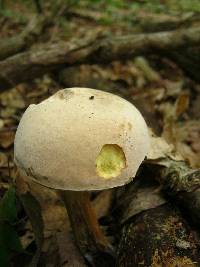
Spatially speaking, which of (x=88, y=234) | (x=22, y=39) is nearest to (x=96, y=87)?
(x=22, y=39)

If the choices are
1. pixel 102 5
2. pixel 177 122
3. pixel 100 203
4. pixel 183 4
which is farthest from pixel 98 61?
pixel 102 5

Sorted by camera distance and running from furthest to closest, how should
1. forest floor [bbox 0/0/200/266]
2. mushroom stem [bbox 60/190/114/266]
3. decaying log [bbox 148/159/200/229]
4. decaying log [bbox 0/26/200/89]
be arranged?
decaying log [bbox 0/26/200/89]
forest floor [bbox 0/0/200/266]
mushroom stem [bbox 60/190/114/266]
decaying log [bbox 148/159/200/229]

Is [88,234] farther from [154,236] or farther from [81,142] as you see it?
[81,142]

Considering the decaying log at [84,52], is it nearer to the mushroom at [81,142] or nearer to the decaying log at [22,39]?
the decaying log at [22,39]

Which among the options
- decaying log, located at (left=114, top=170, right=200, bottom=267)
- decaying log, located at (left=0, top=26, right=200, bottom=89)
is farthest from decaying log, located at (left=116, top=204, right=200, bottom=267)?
decaying log, located at (left=0, top=26, right=200, bottom=89)

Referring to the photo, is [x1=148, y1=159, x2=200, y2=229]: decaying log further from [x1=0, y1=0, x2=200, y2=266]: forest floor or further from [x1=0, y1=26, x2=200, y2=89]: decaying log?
[x1=0, y1=26, x2=200, y2=89]: decaying log

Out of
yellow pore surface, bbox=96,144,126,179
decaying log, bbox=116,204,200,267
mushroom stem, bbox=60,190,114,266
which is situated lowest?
mushroom stem, bbox=60,190,114,266

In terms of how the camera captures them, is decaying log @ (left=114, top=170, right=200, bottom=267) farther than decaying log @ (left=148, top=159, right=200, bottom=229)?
No
